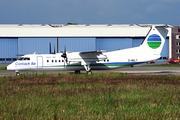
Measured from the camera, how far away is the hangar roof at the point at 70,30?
78.5m

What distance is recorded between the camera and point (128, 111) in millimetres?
9148

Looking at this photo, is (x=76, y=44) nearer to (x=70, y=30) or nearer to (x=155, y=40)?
(x=70, y=30)

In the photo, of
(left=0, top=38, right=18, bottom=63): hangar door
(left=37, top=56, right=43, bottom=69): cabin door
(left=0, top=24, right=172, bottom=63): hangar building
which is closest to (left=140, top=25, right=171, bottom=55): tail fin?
(left=37, top=56, right=43, bottom=69): cabin door

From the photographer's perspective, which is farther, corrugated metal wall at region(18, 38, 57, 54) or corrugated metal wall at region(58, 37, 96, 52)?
corrugated metal wall at region(58, 37, 96, 52)

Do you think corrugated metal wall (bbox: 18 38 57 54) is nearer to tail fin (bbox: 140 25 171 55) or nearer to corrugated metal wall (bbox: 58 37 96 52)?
corrugated metal wall (bbox: 58 37 96 52)

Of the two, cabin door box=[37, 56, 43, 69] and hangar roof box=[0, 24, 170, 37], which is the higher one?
hangar roof box=[0, 24, 170, 37]

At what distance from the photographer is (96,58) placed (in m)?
31.7

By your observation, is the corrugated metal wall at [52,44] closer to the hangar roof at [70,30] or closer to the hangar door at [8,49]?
the hangar door at [8,49]

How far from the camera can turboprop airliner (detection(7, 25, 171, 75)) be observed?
101 feet

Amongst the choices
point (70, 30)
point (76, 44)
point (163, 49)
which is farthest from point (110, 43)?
point (163, 49)

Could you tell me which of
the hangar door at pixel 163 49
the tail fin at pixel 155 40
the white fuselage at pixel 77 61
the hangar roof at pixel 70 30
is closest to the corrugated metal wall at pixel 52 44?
the hangar roof at pixel 70 30

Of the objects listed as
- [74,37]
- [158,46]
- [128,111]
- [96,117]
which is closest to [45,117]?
[96,117]

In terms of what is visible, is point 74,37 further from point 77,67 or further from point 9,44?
point 77,67

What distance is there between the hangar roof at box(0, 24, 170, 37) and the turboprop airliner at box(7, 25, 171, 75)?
46.8 metres
